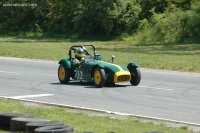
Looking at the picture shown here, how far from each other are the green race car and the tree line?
1072 inches

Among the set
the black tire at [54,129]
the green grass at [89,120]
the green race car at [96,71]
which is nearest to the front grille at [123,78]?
the green race car at [96,71]

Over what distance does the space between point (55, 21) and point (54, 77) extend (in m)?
37.0

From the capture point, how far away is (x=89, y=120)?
11.6 metres

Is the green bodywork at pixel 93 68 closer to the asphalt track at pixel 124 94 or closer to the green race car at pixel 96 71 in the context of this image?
the green race car at pixel 96 71

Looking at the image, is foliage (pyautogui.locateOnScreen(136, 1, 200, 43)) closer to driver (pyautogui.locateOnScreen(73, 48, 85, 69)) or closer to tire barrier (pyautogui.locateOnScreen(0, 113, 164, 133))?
driver (pyautogui.locateOnScreen(73, 48, 85, 69))

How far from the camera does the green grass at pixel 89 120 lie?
1069 centimetres

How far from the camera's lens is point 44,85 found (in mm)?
18719

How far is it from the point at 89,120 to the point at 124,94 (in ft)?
15.7

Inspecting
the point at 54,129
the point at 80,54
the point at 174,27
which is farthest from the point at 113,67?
the point at 174,27

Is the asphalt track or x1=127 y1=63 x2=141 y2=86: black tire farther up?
x1=127 y1=63 x2=141 y2=86: black tire

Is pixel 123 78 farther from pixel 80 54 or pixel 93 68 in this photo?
pixel 80 54

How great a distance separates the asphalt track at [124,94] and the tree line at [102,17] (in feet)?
82.7

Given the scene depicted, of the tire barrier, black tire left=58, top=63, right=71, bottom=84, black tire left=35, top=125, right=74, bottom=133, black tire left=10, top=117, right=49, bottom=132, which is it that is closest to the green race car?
black tire left=58, top=63, right=71, bottom=84

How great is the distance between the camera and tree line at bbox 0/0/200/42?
1887 inches
